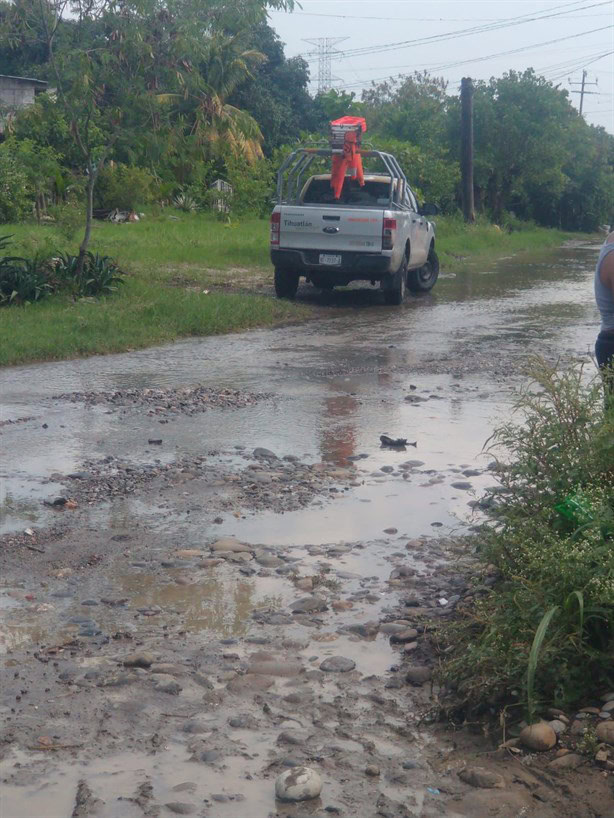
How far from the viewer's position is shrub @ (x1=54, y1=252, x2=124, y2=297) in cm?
1491

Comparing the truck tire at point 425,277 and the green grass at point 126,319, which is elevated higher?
the truck tire at point 425,277

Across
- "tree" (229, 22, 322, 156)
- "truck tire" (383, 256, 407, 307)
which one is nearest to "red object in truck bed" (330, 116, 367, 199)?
"truck tire" (383, 256, 407, 307)

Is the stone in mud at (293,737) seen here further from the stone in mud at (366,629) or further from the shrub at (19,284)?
the shrub at (19,284)

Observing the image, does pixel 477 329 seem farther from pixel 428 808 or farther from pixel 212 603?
pixel 428 808

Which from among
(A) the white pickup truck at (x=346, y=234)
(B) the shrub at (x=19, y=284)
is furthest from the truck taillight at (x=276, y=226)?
(B) the shrub at (x=19, y=284)

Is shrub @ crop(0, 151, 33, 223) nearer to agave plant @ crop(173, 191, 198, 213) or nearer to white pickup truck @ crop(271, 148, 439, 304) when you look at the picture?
agave plant @ crop(173, 191, 198, 213)

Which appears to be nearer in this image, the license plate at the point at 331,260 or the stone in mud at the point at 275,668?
the stone in mud at the point at 275,668

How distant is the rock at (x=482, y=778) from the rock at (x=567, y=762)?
0.19m

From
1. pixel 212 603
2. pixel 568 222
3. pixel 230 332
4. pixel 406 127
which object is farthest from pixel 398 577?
pixel 568 222

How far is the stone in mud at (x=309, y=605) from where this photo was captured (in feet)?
16.1

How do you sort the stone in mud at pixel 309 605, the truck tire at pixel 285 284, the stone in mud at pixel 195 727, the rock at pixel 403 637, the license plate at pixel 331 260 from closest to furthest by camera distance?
the stone in mud at pixel 195 727, the rock at pixel 403 637, the stone in mud at pixel 309 605, the license plate at pixel 331 260, the truck tire at pixel 285 284

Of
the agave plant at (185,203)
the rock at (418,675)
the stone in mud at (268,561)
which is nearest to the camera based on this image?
the rock at (418,675)

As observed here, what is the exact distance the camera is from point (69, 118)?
14883 millimetres

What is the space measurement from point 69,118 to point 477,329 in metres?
6.38
